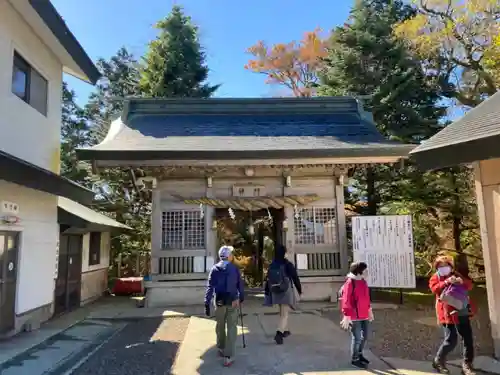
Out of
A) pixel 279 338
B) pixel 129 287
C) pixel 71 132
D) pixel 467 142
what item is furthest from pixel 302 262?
pixel 71 132

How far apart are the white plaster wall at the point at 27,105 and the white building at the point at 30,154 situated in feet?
0.05

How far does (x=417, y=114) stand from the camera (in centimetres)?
1322

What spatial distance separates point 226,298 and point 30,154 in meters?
5.24

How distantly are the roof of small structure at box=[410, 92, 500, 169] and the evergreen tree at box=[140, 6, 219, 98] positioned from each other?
15.0 metres

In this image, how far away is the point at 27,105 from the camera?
7711 mm

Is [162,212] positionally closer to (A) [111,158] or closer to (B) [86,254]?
(A) [111,158]

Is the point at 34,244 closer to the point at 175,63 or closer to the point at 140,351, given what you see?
the point at 140,351

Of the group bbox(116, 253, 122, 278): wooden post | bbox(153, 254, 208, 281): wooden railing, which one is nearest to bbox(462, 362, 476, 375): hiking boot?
bbox(153, 254, 208, 281): wooden railing

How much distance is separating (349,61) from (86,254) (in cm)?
1129

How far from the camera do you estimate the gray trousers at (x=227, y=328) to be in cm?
534

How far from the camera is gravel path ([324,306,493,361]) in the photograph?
580cm

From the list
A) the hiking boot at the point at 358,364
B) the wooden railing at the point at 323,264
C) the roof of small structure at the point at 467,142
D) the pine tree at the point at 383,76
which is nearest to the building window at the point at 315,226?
the wooden railing at the point at 323,264

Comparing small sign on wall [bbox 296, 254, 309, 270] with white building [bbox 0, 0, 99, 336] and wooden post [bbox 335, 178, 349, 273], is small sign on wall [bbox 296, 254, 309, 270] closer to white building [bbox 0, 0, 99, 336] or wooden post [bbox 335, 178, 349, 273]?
wooden post [bbox 335, 178, 349, 273]

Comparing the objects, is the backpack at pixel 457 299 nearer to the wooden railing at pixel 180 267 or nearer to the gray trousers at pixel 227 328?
the gray trousers at pixel 227 328
